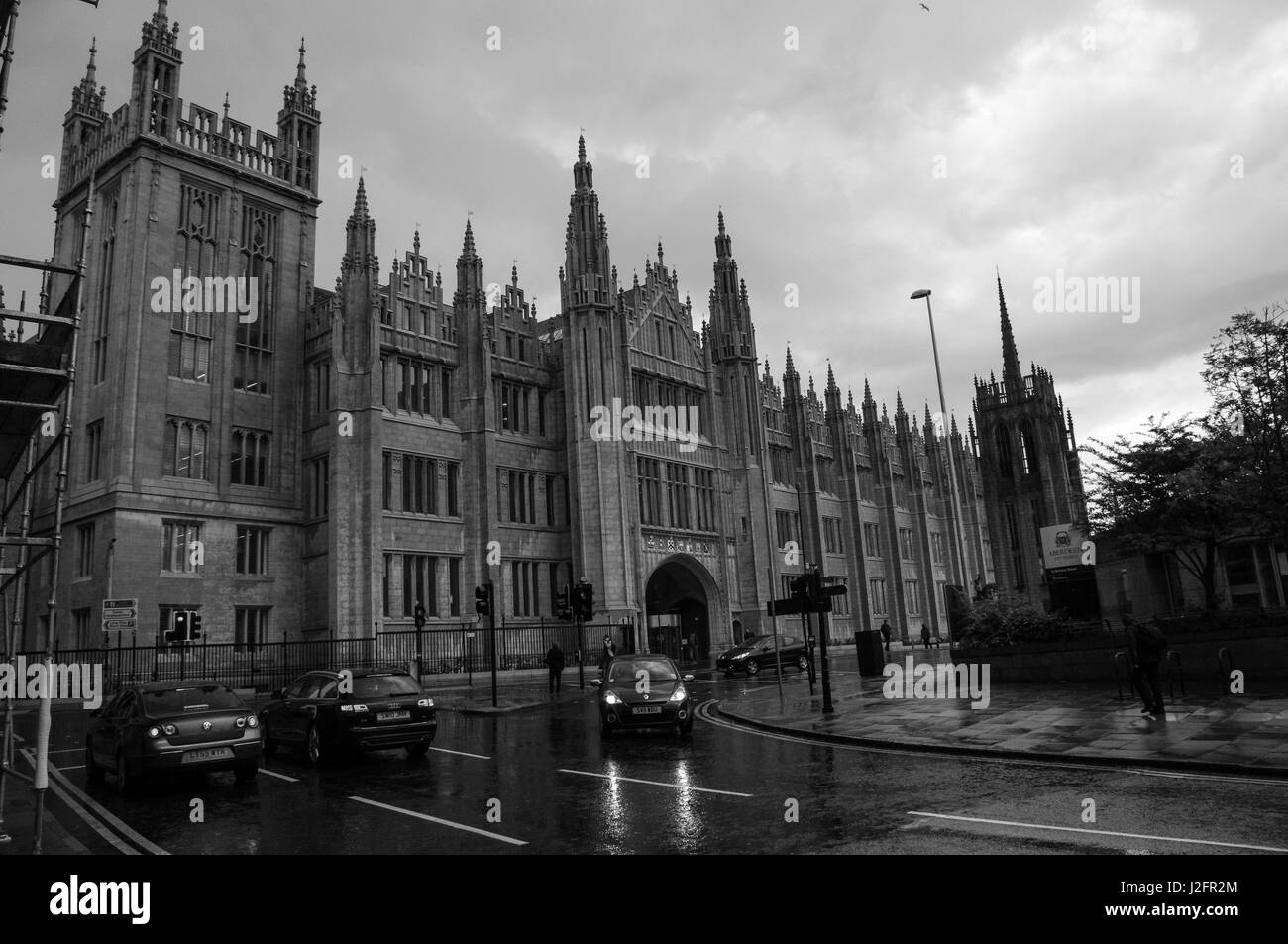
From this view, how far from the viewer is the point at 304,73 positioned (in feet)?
143

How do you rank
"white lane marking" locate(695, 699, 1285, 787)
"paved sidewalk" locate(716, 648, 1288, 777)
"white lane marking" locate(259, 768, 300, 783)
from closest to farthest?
"white lane marking" locate(695, 699, 1285, 787), "paved sidewalk" locate(716, 648, 1288, 777), "white lane marking" locate(259, 768, 300, 783)

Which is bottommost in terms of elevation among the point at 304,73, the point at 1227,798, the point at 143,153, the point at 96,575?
the point at 1227,798

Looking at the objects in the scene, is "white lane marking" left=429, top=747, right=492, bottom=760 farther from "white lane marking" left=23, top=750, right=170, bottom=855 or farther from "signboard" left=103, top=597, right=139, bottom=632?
"signboard" left=103, top=597, right=139, bottom=632

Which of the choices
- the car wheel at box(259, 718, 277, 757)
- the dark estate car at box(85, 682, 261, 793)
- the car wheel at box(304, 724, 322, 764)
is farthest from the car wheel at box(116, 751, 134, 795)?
the car wheel at box(259, 718, 277, 757)

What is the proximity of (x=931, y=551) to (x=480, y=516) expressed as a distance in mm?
43886

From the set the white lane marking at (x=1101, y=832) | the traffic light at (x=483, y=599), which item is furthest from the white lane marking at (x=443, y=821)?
the traffic light at (x=483, y=599)

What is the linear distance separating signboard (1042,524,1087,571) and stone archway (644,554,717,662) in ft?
67.2

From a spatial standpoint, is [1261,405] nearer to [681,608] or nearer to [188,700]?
[188,700]

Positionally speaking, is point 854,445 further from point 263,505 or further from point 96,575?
point 96,575

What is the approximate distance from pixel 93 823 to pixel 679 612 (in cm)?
4062

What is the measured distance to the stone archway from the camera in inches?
1802

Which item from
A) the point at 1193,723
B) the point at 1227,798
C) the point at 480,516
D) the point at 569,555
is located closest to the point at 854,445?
the point at 569,555

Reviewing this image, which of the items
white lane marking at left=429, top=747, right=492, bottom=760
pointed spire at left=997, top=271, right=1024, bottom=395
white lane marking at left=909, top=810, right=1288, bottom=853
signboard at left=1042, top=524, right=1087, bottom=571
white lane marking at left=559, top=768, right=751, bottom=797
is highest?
pointed spire at left=997, top=271, right=1024, bottom=395

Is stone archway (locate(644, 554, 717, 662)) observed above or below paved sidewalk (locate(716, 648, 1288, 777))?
above
